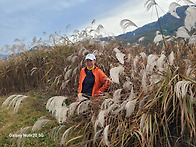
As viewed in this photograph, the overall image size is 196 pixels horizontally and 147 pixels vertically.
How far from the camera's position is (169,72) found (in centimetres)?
158

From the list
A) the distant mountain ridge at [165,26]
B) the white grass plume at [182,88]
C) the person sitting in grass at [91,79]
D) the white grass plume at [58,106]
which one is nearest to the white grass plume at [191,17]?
the distant mountain ridge at [165,26]

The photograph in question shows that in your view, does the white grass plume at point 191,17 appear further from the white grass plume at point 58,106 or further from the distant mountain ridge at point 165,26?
the white grass plume at point 58,106

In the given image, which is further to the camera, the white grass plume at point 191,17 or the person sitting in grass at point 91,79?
the person sitting in grass at point 91,79

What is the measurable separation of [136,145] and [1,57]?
6.71 meters

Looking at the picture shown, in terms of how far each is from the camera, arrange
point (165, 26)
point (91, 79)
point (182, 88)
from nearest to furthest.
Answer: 1. point (182, 88)
2. point (165, 26)
3. point (91, 79)

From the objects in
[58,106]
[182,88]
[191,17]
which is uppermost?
[191,17]

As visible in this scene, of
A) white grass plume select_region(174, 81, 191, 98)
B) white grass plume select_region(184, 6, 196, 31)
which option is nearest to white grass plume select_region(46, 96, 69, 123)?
white grass plume select_region(174, 81, 191, 98)

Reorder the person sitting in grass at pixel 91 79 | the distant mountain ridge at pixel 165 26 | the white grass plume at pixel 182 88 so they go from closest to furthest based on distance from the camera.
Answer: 1. the white grass plume at pixel 182 88
2. the distant mountain ridge at pixel 165 26
3. the person sitting in grass at pixel 91 79

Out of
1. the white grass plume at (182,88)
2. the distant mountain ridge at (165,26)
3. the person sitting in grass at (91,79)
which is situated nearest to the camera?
the white grass plume at (182,88)

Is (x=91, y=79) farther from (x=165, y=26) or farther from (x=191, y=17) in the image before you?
(x=191, y=17)

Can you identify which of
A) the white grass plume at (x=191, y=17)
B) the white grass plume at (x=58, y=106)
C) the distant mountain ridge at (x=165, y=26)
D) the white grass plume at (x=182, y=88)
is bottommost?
the white grass plume at (x=182, y=88)

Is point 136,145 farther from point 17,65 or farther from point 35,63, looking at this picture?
point 17,65

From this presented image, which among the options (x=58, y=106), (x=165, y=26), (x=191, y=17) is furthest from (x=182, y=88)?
(x=165, y=26)

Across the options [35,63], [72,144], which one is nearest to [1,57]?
[35,63]
